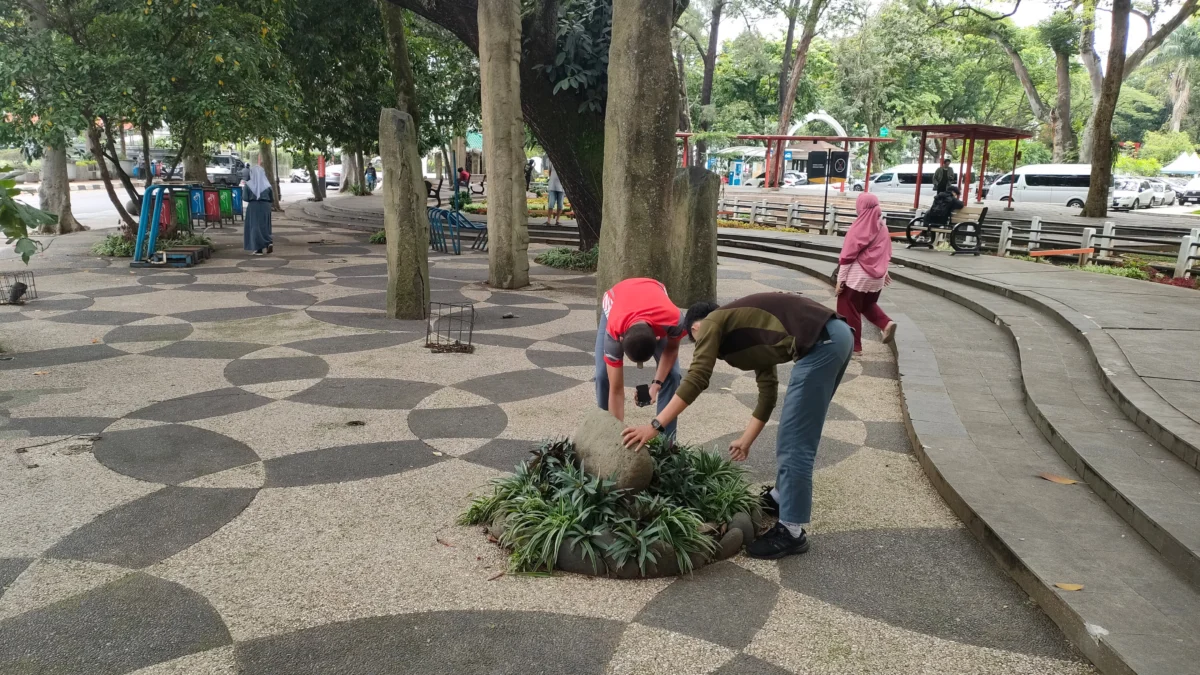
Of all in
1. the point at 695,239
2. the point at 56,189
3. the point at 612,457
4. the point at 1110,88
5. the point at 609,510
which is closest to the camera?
the point at 609,510

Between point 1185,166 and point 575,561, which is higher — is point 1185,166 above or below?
above

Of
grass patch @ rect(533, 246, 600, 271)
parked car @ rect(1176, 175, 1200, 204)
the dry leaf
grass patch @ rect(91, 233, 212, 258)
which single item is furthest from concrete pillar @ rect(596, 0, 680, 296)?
parked car @ rect(1176, 175, 1200, 204)

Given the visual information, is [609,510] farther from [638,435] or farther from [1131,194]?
[1131,194]

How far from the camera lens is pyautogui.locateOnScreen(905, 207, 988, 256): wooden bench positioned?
1452 centimetres

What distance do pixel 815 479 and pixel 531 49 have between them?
367 inches

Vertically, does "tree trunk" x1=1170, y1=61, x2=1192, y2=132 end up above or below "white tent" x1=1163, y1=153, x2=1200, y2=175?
above

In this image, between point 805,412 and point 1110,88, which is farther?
point 1110,88

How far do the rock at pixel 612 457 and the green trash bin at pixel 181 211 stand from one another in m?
13.5

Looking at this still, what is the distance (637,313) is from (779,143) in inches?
1013

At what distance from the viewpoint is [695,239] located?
10008mm

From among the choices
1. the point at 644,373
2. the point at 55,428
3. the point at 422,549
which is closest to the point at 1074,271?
the point at 644,373

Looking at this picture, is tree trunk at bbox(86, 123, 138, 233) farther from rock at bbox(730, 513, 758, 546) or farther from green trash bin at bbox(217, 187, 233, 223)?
rock at bbox(730, 513, 758, 546)

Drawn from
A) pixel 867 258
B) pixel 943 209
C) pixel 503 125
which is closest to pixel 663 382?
pixel 867 258

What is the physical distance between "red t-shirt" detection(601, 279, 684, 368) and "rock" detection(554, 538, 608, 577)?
976 mm
